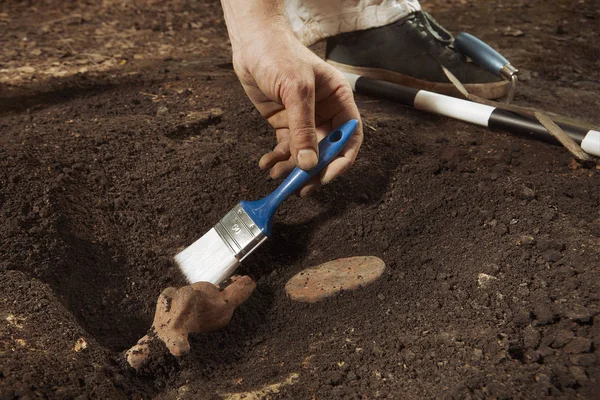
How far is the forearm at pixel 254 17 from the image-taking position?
5.76ft

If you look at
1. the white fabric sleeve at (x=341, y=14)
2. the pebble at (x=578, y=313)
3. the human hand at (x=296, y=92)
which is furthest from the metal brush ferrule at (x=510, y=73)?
the pebble at (x=578, y=313)

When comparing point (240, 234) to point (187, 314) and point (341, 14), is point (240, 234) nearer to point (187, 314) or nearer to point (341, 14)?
point (187, 314)

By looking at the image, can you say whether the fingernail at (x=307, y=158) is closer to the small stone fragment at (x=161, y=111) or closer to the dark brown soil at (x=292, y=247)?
the dark brown soil at (x=292, y=247)

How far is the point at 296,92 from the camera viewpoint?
1641 millimetres

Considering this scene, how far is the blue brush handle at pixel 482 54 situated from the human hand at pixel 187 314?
5.07ft

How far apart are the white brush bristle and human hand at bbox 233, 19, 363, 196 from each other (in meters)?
0.33

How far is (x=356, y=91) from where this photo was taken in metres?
2.69

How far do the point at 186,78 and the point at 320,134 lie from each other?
1.12 metres

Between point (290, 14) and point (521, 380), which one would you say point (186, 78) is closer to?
point (290, 14)

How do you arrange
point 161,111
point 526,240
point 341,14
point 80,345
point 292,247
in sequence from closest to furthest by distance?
point 80,345 → point 526,240 → point 292,247 → point 161,111 → point 341,14

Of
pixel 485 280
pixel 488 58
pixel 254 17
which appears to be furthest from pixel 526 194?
pixel 254 17

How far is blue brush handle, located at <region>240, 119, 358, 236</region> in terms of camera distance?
1.74 m

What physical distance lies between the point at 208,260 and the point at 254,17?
763 mm

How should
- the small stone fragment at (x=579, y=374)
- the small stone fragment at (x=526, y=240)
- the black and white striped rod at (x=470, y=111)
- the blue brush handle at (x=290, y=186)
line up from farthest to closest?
the black and white striped rod at (x=470, y=111)
the blue brush handle at (x=290, y=186)
the small stone fragment at (x=526, y=240)
the small stone fragment at (x=579, y=374)
